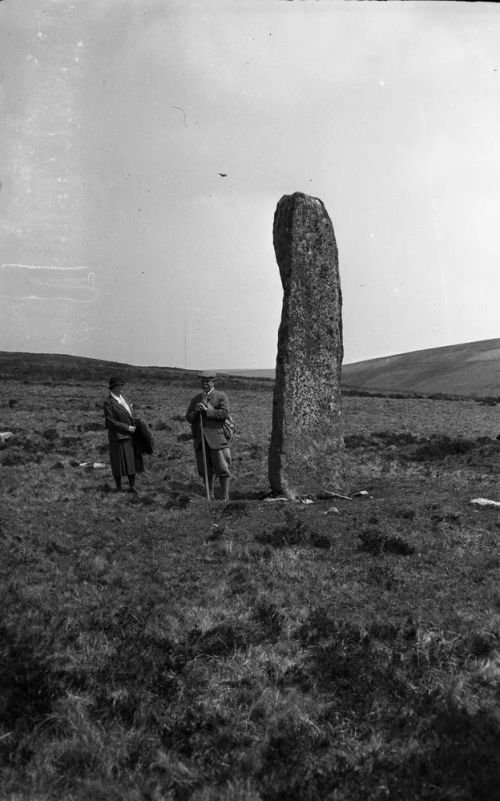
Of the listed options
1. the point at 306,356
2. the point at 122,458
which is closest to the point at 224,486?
the point at 122,458

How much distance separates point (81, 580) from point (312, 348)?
24.2ft

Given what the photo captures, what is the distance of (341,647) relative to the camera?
5.79 m

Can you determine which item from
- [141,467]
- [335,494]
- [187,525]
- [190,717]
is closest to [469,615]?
[190,717]

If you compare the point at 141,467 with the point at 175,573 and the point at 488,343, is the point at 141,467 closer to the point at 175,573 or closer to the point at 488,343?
the point at 175,573

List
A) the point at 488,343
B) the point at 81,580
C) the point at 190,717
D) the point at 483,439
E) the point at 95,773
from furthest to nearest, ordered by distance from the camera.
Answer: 1. the point at 488,343
2. the point at 483,439
3. the point at 81,580
4. the point at 190,717
5. the point at 95,773

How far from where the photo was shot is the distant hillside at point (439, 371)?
75875mm

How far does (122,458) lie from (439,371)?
280 ft

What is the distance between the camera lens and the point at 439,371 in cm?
9275

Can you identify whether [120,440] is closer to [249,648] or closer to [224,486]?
[224,486]

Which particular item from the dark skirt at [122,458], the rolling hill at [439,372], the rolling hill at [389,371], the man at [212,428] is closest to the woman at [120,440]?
the dark skirt at [122,458]

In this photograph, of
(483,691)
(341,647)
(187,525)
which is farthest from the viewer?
(187,525)

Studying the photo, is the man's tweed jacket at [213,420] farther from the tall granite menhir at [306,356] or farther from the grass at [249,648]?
the grass at [249,648]

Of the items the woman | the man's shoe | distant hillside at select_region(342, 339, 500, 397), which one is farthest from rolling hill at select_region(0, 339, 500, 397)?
the man's shoe

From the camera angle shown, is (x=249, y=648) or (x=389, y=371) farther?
(x=389, y=371)
